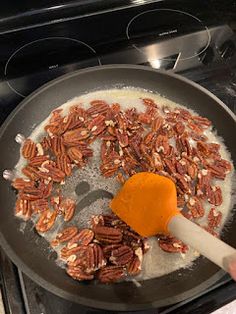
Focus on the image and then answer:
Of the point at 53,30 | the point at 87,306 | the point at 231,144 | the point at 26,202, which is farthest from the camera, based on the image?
the point at 53,30

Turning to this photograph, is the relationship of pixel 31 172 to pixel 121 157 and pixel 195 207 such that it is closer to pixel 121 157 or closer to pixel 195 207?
pixel 121 157

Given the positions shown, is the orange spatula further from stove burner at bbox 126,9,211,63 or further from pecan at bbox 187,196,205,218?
stove burner at bbox 126,9,211,63

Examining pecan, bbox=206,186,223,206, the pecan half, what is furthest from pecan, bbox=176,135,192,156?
the pecan half

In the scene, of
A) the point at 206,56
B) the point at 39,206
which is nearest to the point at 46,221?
the point at 39,206

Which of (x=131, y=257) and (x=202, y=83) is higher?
(x=202, y=83)

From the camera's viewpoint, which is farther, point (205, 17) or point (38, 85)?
point (205, 17)

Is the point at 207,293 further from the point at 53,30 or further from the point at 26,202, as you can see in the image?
the point at 53,30

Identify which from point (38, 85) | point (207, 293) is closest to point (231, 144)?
point (207, 293)
